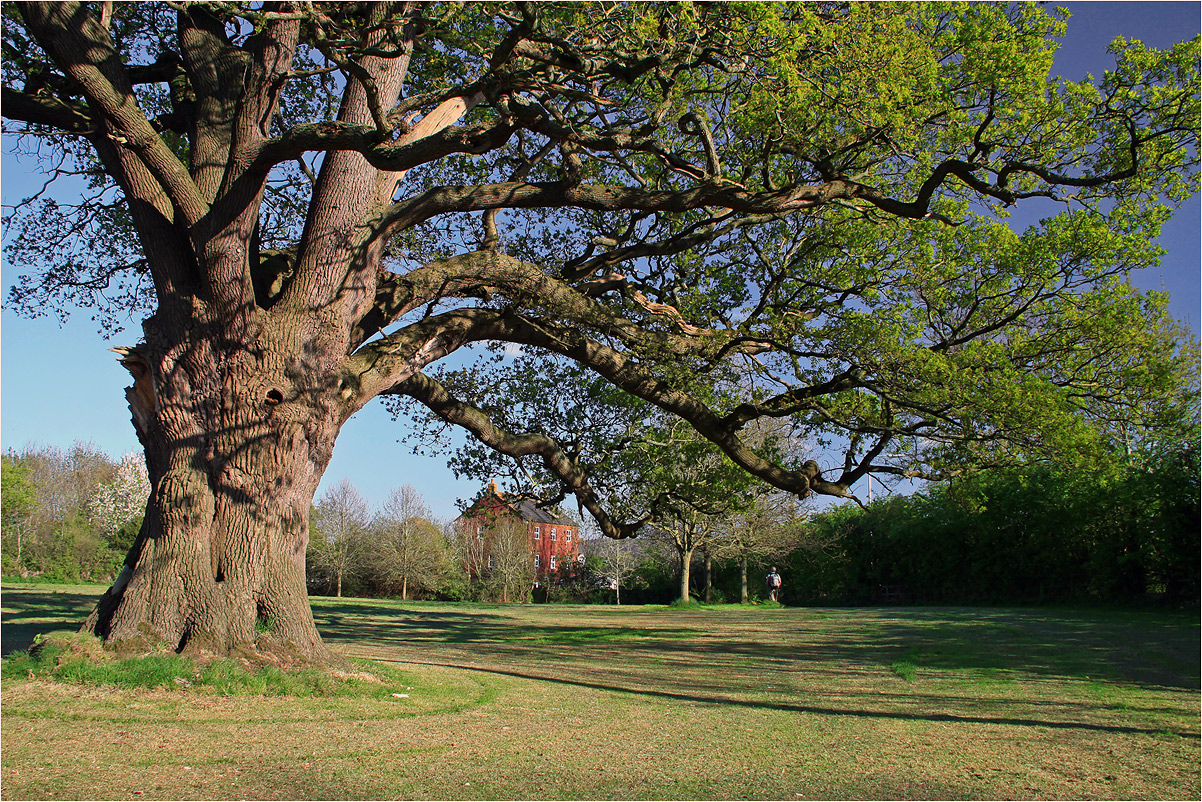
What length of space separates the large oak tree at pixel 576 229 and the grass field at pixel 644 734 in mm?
1677

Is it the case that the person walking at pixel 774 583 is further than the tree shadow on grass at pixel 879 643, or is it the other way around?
the person walking at pixel 774 583

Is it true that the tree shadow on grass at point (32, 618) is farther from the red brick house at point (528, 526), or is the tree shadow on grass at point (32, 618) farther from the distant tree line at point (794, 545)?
the distant tree line at point (794, 545)

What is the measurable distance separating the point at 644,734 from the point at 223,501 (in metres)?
4.20

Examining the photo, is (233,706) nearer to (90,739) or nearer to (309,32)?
(90,739)

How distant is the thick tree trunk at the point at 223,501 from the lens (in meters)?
6.32

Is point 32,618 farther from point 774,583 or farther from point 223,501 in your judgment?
point 774,583

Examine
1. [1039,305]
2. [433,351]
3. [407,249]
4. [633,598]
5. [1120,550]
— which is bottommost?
[633,598]

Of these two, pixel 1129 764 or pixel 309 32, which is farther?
pixel 309 32

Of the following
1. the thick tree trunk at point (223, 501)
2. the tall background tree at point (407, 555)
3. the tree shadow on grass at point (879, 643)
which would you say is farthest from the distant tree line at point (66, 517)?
the thick tree trunk at point (223, 501)

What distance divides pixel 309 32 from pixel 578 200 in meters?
3.02

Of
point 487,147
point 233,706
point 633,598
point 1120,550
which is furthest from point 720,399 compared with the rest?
point 633,598

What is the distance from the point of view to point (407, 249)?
35.6 ft

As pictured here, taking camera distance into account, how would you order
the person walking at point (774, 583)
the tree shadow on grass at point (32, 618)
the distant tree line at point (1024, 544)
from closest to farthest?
1. the tree shadow on grass at point (32, 618)
2. the distant tree line at point (1024, 544)
3. the person walking at point (774, 583)

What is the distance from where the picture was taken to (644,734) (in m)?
4.94
